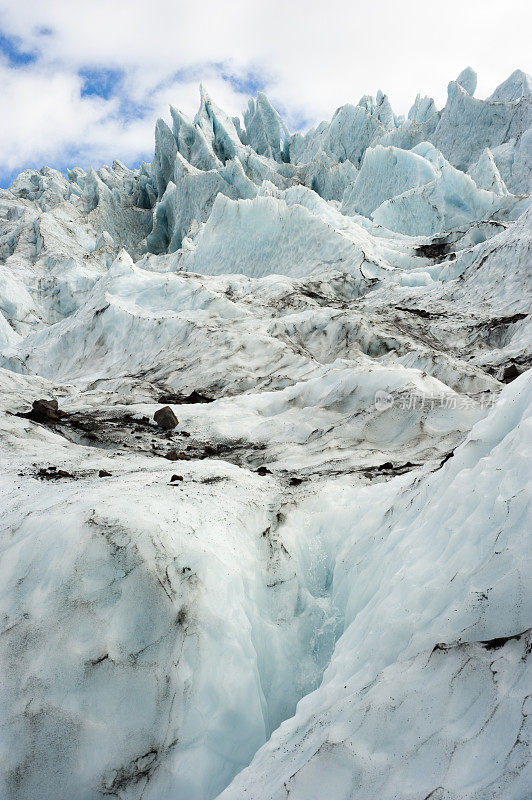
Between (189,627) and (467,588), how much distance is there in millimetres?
1483

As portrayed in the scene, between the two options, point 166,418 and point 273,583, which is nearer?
point 273,583

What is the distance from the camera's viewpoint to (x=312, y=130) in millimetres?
54219

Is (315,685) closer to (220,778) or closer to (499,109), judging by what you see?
(220,778)

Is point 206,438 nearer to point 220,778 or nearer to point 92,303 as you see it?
point 220,778

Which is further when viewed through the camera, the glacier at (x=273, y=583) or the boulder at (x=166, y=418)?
the boulder at (x=166, y=418)

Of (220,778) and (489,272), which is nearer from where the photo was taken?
(220,778)

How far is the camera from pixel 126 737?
2.26 metres

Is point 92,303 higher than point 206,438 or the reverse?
higher

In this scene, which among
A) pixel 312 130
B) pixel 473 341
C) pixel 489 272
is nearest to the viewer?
pixel 473 341

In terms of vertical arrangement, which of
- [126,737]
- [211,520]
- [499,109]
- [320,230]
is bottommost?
[126,737]

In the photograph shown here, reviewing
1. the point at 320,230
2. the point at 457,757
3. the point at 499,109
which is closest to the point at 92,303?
the point at 320,230

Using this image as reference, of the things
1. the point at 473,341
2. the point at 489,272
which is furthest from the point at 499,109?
the point at 473,341

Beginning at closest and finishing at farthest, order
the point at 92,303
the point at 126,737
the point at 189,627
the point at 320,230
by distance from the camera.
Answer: the point at 126,737 → the point at 189,627 → the point at 92,303 → the point at 320,230

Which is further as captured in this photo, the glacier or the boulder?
the boulder
